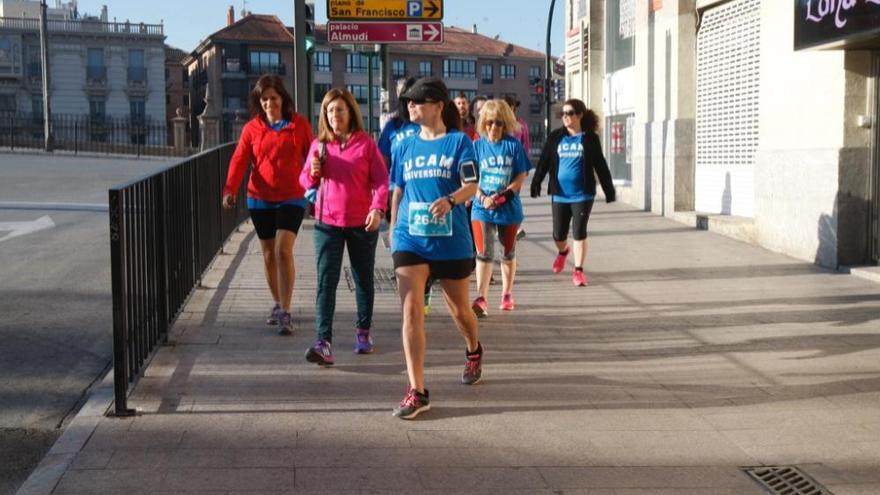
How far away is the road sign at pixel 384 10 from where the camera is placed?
1579 cm

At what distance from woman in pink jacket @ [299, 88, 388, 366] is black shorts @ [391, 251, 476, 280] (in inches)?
42.0

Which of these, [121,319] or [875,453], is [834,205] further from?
[121,319]

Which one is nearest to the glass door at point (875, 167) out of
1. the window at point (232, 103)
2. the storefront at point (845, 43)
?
the storefront at point (845, 43)

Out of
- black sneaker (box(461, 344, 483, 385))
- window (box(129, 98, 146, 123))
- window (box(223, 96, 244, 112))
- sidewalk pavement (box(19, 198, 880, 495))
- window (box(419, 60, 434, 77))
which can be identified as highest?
window (box(419, 60, 434, 77))

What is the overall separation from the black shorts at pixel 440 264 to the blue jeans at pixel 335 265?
3.92ft

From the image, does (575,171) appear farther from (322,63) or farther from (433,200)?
(322,63)

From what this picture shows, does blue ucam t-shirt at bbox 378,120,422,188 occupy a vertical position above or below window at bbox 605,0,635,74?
below

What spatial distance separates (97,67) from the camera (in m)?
88.7

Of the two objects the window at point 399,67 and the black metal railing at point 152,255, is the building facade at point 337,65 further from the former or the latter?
the black metal railing at point 152,255

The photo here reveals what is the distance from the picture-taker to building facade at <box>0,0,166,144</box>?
286 ft

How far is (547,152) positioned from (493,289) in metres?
1.43

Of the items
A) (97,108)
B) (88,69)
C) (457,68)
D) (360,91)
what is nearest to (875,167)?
(97,108)

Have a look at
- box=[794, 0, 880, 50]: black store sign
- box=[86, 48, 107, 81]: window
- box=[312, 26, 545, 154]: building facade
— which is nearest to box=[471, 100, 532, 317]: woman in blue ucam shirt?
box=[794, 0, 880, 50]: black store sign

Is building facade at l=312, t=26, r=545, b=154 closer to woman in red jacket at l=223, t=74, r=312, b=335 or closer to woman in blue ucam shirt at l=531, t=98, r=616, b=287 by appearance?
woman in blue ucam shirt at l=531, t=98, r=616, b=287
